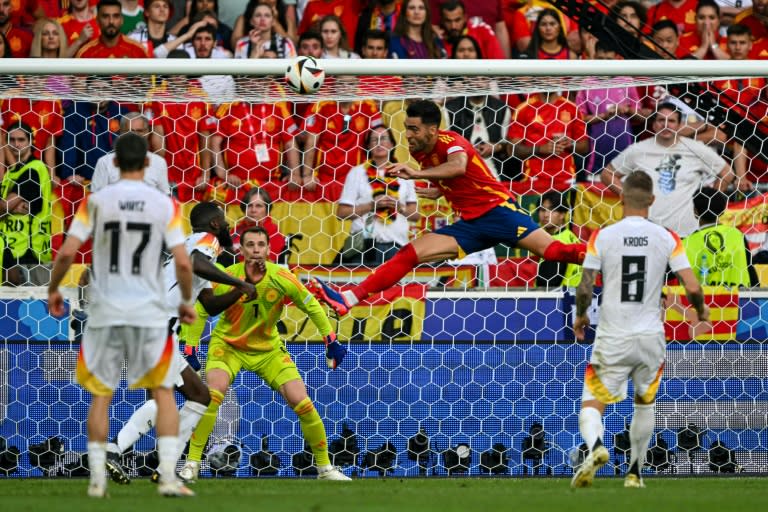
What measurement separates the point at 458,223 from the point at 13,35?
6.88 metres

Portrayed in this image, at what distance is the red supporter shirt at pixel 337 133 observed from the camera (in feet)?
40.5

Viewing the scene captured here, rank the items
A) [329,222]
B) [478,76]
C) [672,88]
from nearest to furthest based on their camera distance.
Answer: [478,76], [329,222], [672,88]

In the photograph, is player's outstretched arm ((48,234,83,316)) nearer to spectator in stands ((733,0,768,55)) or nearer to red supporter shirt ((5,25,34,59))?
red supporter shirt ((5,25,34,59))

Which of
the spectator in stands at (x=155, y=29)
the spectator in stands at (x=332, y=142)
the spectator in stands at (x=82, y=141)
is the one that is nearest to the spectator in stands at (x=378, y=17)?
the spectator in stands at (x=155, y=29)

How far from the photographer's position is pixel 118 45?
46.1ft

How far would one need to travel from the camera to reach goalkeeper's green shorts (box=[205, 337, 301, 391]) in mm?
10312

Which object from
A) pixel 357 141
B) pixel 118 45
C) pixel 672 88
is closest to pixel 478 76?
pixel 357 141

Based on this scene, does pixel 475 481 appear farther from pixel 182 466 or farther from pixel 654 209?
pixel 654 209

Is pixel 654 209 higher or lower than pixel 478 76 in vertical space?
lower

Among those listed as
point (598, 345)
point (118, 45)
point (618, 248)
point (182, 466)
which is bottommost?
point (182, 466)

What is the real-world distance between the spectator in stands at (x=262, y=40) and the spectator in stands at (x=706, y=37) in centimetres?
464

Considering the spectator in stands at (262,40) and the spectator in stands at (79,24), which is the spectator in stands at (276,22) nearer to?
the spectator in stands at (262,40)

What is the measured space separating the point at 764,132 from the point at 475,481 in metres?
4.83

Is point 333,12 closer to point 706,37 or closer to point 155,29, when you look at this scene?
point 155,29
